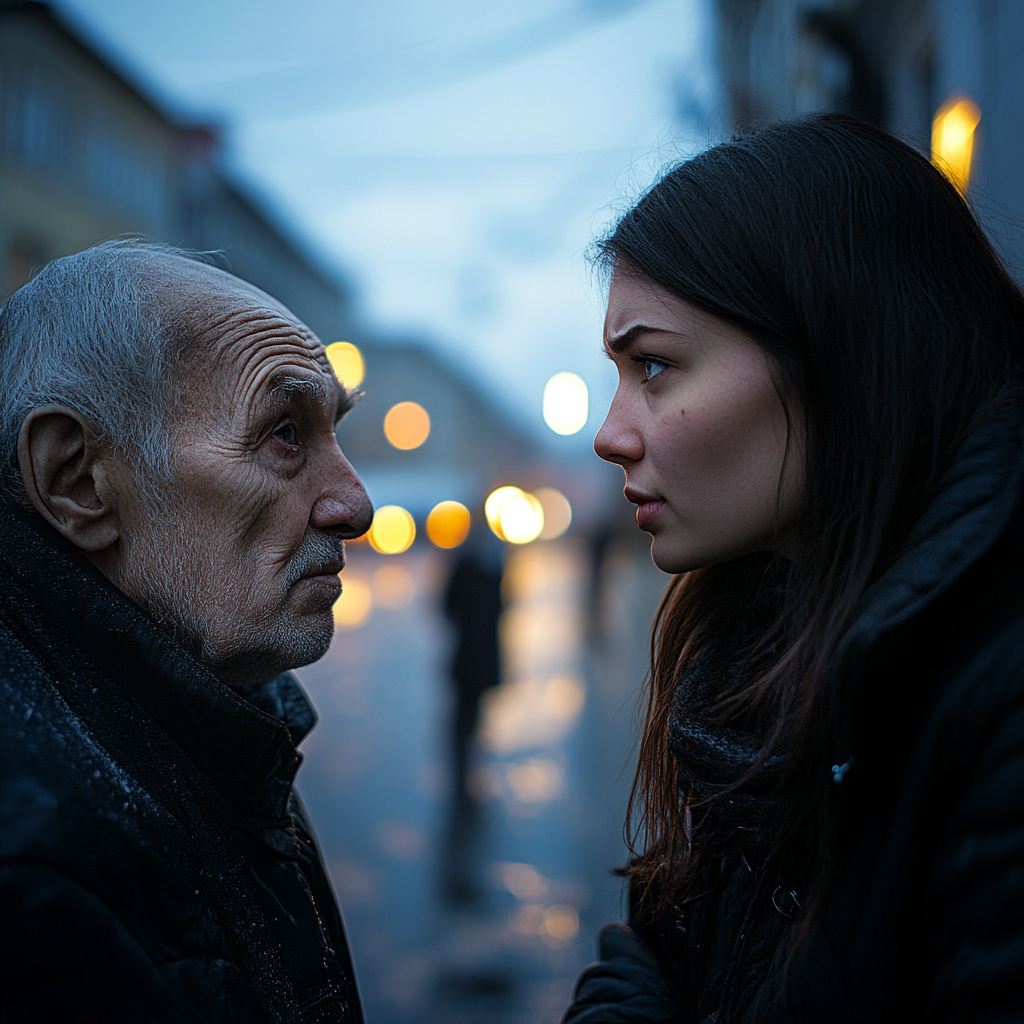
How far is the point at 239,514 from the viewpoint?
5.20 ft

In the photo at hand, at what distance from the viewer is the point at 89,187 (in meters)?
22.8

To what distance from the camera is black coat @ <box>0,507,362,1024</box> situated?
1.03 meters

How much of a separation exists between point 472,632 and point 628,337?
598 cm

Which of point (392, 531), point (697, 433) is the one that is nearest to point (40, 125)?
point (392, 531)

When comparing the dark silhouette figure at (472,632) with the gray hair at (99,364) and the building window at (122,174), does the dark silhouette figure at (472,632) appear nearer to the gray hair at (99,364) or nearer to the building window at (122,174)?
the gray hair at (99,364)

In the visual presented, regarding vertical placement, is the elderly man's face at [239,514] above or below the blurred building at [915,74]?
below

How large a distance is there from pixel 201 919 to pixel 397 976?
3.13 metres

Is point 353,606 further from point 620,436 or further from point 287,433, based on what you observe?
point 620,436

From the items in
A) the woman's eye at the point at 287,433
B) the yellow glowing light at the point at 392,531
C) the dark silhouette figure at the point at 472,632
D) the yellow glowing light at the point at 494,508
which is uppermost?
the yellow glowing light at the point at 392,531

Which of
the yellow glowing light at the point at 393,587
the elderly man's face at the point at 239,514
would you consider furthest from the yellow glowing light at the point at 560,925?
the yellow glowing light at the point at 393,587

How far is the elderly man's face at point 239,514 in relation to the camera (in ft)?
5.07

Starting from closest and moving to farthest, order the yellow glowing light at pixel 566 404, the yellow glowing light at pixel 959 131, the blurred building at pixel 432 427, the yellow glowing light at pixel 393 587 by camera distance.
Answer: the yellow glowing light at pixel 959 131
the yellow glowing light at pixel 566 404
the yellow glowing light at pixel 393 587
the blurred building at pixel 432 427

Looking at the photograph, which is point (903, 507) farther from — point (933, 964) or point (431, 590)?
point (431, 590)

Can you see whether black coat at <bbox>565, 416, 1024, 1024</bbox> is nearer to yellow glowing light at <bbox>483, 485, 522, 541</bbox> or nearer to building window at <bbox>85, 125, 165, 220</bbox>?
yellow glowing light at <bbox>483, 485, 522, 541</bbox>
